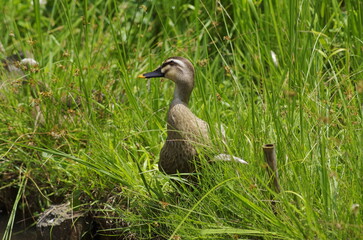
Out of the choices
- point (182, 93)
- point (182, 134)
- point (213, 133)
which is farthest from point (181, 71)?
point (213, 133)

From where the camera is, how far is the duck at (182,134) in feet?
11.8

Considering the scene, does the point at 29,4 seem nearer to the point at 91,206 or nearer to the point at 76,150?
the point at 76,150

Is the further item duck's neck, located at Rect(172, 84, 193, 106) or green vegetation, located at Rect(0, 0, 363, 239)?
duck's neck, located at Rect(172, 84, 193, 106)

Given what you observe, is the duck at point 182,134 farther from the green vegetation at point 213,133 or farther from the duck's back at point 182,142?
the green vegetation at point 213,133

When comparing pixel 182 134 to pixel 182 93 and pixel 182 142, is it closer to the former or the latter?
pixel 182 142

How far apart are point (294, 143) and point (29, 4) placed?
3.69 metres

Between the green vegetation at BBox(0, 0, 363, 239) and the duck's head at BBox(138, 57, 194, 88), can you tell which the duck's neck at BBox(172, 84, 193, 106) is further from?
the green vegetation at BBox(0, 0, 363, 239)

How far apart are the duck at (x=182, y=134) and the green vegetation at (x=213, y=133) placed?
10 cm

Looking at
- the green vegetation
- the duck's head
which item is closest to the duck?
the duck's head

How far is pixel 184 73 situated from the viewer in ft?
12.7

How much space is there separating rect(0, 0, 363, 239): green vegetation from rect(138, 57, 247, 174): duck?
102 mm

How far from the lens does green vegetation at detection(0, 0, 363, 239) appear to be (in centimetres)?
302

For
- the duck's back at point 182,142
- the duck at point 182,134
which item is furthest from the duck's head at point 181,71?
the duck's back at point 182,142

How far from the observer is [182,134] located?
3623 millimetres
